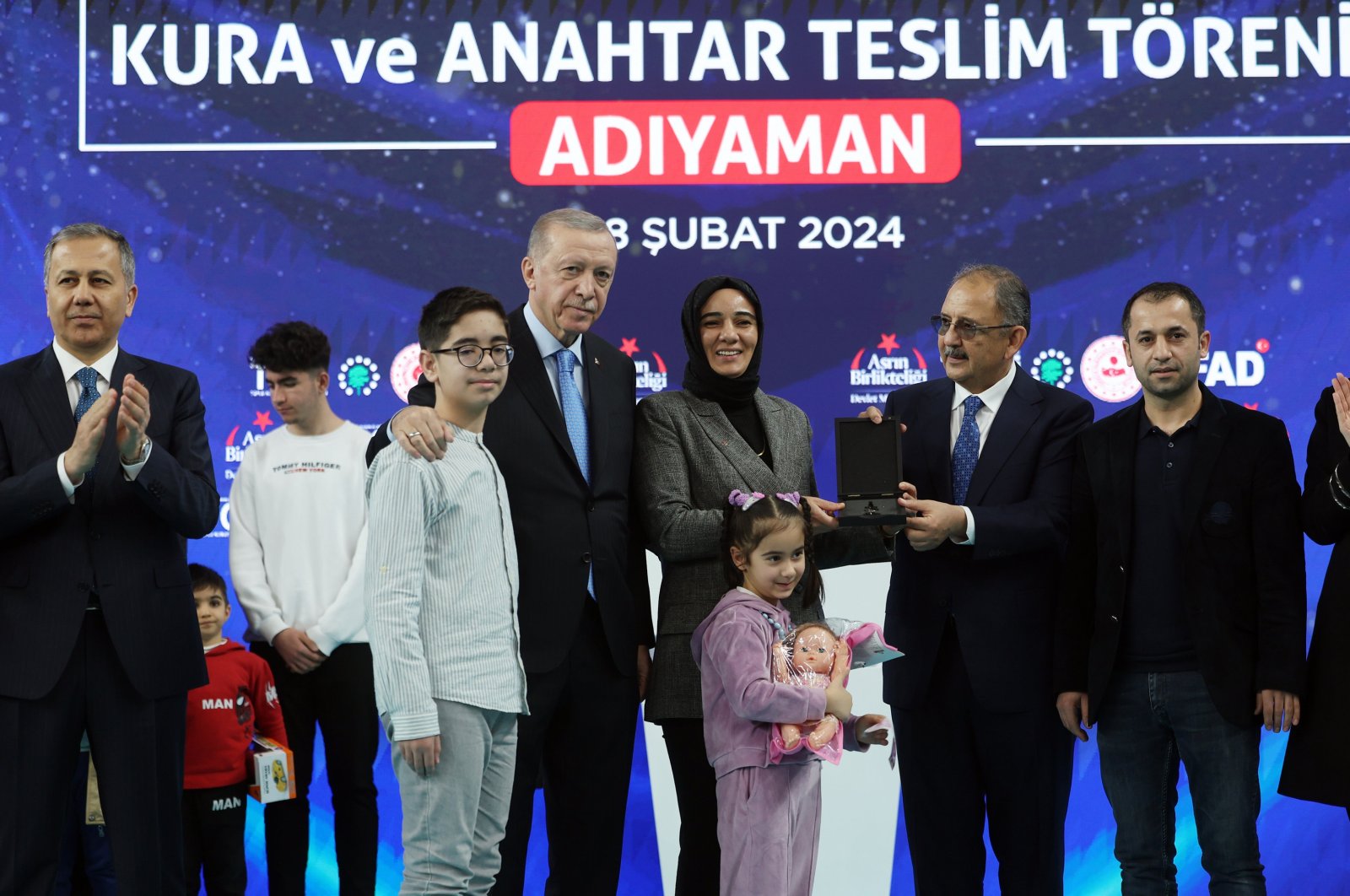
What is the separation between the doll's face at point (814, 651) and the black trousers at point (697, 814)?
32 cm

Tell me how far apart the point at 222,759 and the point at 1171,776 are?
2.71 m

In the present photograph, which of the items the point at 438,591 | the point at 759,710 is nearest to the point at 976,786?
the point at 759,710

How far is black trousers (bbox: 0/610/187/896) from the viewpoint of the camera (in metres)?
3.21

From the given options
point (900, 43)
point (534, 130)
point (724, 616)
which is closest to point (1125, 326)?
point (724, 616)

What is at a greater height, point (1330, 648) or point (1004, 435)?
point (1004, 435)

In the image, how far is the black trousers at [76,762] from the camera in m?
3.21

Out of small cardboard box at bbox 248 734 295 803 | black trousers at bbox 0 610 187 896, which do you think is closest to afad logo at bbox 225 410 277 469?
small cardboard box at bbox 248 734 295 803

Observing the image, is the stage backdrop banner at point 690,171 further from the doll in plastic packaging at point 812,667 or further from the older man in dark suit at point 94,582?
the doll in plastic packaging at point 812,667

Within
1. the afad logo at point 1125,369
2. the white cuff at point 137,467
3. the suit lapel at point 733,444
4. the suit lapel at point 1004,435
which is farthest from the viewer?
the afad logo at point 1125,369

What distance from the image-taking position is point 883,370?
5.14m

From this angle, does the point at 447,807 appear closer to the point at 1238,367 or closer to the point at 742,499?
the point at 742,499

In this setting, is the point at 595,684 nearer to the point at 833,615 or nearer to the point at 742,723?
the point at 742,723

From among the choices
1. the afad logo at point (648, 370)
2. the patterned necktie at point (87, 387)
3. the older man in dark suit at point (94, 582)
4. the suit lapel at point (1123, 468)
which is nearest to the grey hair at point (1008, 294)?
the suit lapel at point (1123, 468)

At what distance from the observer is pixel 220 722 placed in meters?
4.25
